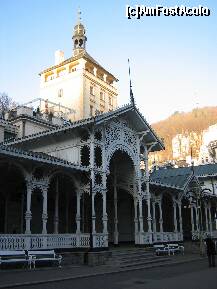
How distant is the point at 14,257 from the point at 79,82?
144ft

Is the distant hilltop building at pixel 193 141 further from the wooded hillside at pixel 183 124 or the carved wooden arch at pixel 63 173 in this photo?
the carved wooden arch at pixel 63 173

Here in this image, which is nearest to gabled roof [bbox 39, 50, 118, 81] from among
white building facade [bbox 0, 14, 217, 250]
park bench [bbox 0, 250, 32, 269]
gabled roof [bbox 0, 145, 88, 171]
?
white building facade [bbox 0, 14, 217, 250]

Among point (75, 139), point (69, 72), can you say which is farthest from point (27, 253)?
point (69, 72)

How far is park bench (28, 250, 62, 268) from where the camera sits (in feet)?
57.6

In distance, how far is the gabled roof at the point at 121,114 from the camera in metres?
22.5

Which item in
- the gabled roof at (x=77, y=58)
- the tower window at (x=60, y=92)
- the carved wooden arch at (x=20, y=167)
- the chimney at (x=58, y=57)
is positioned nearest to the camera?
the carved wooden arch at (x=20, y=167)

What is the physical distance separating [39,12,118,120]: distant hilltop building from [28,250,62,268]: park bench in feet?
121

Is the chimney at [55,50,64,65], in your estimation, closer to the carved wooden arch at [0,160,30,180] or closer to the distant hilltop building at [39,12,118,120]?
the distant hilltop building at [39,12,118,120]

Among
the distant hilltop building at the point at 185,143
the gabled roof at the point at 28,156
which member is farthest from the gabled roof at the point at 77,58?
the distant hilltop building at the point at 185,143

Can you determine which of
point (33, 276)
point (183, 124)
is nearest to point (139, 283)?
point (33, 276)

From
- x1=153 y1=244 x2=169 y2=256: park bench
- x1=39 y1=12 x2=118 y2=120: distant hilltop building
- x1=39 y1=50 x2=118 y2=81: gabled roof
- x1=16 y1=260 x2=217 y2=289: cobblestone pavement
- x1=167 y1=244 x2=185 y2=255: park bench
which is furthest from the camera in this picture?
x1=39 y1=50 x2=118 y2=81: gabled roof

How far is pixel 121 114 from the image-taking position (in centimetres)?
2573

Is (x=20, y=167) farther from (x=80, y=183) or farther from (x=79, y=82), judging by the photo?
(x=79, y=82)

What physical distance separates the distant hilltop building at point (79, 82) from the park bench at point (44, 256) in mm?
36788
